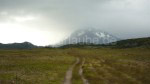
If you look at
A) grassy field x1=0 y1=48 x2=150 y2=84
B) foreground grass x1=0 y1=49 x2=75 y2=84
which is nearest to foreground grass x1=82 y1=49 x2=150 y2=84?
grassy field x1=0 y1=48 x2=150 y2=84

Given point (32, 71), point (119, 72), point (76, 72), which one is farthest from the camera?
point (76, 72)

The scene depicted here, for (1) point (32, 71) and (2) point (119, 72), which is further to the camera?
(1) point (32, 71)

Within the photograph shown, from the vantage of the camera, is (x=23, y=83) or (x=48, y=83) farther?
(x=48, y=83)

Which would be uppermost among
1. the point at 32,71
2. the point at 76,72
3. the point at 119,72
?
the point at 32,71

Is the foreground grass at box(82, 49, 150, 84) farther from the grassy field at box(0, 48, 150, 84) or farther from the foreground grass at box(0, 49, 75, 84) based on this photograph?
the foreground grass at box(0, 49, 75, 84)

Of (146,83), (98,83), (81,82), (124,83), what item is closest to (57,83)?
(81,82)

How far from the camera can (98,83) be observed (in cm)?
3002

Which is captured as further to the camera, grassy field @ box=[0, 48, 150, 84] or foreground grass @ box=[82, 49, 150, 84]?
foreground grass @ box=[82, 49, 150, 84]

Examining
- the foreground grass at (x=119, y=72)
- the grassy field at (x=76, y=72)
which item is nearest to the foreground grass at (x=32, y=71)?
the grassy field at (x=76, y=72)

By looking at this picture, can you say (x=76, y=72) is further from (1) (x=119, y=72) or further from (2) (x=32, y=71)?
(2) (x=32, y=71)

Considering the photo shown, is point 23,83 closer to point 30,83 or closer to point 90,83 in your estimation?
point 30,83

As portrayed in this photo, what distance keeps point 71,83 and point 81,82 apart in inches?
61.9

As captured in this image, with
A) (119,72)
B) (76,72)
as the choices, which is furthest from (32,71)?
(119,72)

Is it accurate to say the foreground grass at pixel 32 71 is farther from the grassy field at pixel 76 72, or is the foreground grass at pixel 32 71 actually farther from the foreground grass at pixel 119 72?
the foreground grass at pixel 119 72
